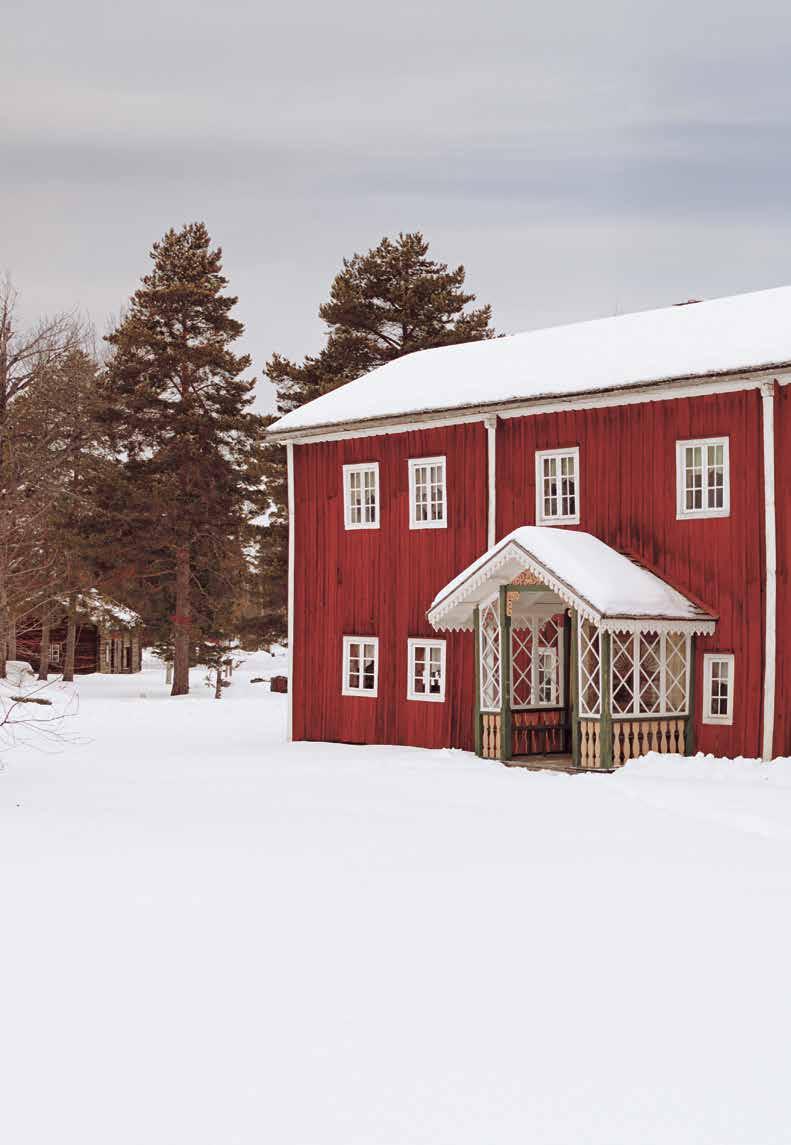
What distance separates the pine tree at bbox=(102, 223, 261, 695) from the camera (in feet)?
157

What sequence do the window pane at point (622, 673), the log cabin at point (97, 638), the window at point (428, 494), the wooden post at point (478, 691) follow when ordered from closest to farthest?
1. the window pane at point (622, 673)
2. the wooden post at point (478, 691)
3. the window at point (428, 494)
4. the log cabin at point (97, 638)

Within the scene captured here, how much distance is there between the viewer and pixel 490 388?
87.2ft

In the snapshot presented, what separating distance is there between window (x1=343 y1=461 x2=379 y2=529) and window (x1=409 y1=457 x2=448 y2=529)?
3.04 feet

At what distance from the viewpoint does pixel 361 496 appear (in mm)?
28469

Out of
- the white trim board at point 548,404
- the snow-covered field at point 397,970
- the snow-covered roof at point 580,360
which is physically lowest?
the snow-covered field at point 397,970

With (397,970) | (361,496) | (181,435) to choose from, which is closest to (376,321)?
(181,435)

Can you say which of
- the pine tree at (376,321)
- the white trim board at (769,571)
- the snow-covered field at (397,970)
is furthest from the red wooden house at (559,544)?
the pine tree at (376,321)

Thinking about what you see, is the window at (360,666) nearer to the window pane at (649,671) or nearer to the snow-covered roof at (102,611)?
the window pane at (649,671)

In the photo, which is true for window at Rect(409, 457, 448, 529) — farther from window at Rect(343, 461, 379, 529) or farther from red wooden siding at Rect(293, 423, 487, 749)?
window at Rect(343, 461, 379, 529)

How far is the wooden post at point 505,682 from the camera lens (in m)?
24.0

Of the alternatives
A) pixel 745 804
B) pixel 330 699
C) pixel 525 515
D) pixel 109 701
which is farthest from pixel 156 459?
pixel 745 804

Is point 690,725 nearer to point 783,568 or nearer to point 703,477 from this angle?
point 783,568

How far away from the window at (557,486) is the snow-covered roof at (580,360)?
112 centimetres

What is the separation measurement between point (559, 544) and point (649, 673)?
2.62 meters
